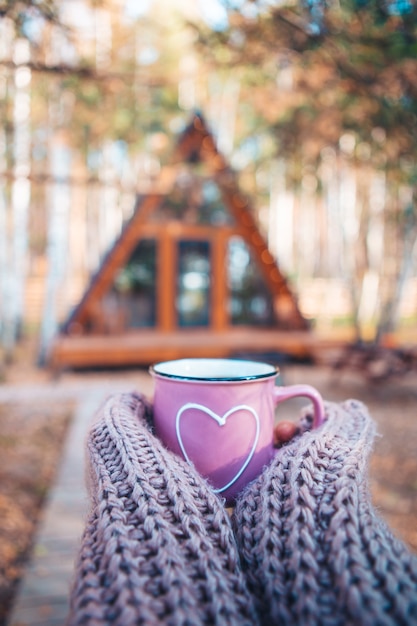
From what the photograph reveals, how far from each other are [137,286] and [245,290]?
1987 mm

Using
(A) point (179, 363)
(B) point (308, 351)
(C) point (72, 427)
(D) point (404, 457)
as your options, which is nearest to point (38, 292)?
(B) point (308, 351)

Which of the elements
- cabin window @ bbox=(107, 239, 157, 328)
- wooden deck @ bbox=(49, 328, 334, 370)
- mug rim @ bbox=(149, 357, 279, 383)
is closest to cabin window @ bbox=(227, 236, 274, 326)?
wooden deck @ bbox=(49, 328, 334, 370)

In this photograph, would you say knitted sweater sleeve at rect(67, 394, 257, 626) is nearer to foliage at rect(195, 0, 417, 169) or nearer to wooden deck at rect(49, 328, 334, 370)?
foliage at rect(195, 0, 417, 169)

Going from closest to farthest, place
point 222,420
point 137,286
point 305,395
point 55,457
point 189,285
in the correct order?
point 222,420 < point 305,395 < point 55,457 < point 137,286 < point 189,285

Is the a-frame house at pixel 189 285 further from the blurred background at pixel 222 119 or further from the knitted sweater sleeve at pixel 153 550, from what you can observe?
the knitted sweater sleeve at pixel 153 550

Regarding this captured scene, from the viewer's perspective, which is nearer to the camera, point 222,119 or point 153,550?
point 153,550

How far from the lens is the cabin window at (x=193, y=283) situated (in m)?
8.92

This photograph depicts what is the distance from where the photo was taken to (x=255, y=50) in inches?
131

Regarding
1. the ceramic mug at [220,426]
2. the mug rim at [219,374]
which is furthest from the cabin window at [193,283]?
the ceramic mug at [220,426]

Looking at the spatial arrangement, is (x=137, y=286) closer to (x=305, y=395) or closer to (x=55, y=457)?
(x=55, y=457)

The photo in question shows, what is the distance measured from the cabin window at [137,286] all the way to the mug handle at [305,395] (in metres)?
7.84

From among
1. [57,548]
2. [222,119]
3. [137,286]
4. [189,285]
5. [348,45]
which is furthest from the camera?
[222,119]

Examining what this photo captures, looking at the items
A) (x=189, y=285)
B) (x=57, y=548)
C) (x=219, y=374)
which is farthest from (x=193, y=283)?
(x=219, y=374)

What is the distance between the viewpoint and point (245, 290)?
9.33 metres
